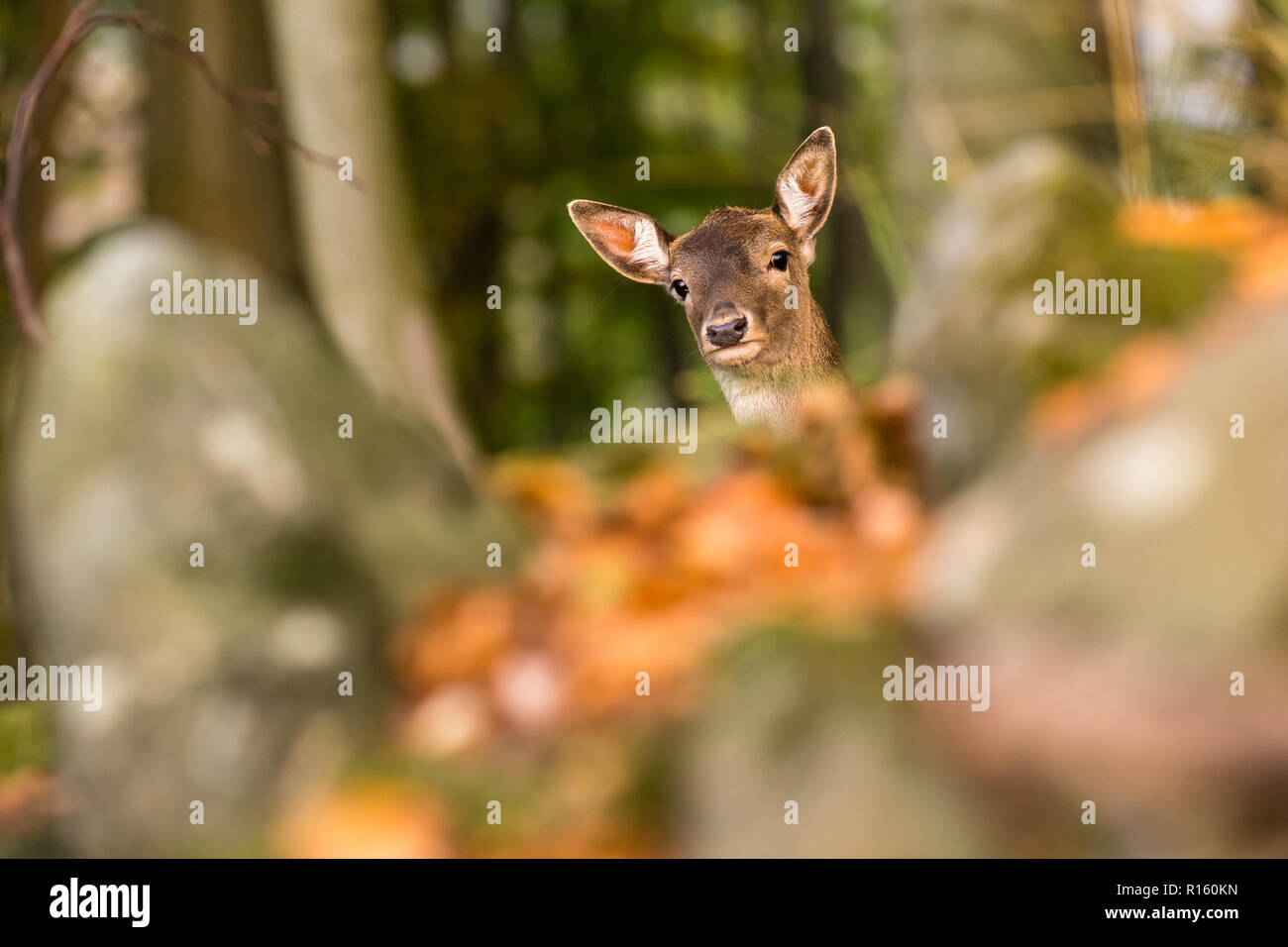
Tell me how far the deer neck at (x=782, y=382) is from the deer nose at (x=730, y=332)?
2 centimetres

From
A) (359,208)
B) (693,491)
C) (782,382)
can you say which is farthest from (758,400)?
(359,208)

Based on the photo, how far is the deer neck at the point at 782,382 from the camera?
32.1 inches

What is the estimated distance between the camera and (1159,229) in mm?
1794

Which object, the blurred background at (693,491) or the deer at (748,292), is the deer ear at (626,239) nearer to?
the deer at (748,292)

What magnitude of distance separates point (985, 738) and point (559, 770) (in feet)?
2.77

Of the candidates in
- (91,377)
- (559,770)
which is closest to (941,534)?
(559,770)

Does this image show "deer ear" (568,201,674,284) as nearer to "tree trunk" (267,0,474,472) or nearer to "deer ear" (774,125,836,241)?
"deer ear" (774,125,836,241)

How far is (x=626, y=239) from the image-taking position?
0.79 meters

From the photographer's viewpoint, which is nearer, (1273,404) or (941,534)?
(1273,404)

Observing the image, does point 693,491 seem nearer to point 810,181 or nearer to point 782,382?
point 782,382

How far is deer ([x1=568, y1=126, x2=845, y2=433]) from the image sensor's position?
2.64ft

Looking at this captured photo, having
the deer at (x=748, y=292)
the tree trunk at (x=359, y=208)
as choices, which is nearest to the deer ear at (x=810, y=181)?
the deer at (x=748, y=292)
